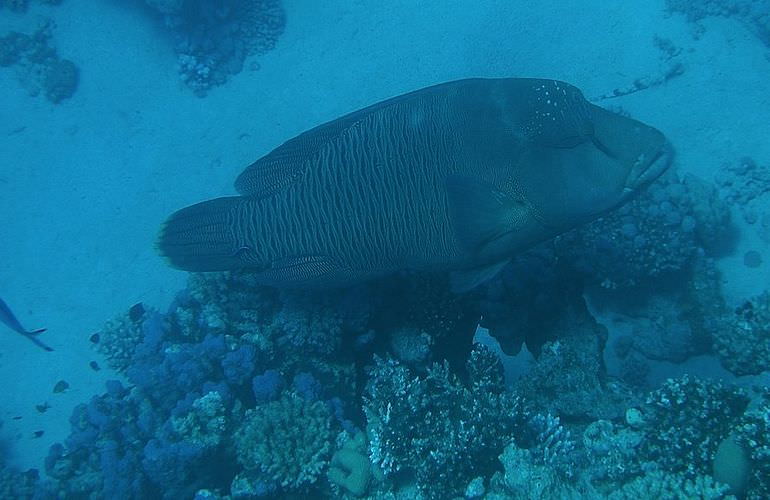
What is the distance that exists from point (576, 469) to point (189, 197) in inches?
331

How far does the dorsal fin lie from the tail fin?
8.7 inches

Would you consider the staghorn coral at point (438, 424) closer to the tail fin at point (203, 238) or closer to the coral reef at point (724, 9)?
the tail fin at point (203, 238)

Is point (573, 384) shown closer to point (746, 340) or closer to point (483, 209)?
point (746, 340)

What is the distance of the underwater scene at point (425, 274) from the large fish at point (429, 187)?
0.07 feet

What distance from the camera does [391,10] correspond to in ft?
36.8

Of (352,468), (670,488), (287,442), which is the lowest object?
(670,488)

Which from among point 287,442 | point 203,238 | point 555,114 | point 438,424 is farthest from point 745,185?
point 203,238

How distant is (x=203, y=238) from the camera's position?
407 cm

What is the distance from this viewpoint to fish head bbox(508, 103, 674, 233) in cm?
326

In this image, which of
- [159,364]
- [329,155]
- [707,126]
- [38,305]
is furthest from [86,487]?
[707,126]

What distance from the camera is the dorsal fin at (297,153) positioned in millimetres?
3807

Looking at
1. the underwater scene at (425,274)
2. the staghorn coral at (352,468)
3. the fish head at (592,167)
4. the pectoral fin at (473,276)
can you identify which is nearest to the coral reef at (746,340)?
the underwater scene at (425,274)

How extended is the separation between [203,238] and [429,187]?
195cm

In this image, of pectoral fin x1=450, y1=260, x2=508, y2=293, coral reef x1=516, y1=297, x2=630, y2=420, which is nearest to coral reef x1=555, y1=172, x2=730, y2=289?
coral reef x1=516, y1=297, x2=630, y2=420
